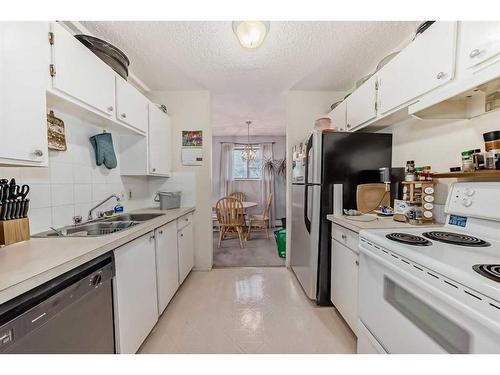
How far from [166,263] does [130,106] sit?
135 cm

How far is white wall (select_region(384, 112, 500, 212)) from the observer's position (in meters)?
1.26

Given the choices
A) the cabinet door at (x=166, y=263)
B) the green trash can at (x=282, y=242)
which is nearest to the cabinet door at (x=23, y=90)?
the cabinet door at (x=166, y=263)

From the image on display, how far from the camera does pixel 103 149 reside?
1855mm

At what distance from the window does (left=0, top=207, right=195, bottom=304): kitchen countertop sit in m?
4.24

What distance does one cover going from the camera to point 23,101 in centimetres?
93

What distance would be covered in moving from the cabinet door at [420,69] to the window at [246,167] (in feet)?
12.7


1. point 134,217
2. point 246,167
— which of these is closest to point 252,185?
point 246,167

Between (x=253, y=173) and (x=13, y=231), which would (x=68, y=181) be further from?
(x=253, y=173)

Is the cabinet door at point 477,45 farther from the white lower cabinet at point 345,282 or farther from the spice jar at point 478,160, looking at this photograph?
the white lower cabinet at point 345,282

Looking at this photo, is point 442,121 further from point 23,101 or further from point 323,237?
point 23,101

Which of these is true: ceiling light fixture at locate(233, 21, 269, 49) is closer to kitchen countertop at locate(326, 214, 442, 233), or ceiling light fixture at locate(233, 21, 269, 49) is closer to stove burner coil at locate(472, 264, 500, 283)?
kitchen countertop at locate(326, 214, 442, 233)

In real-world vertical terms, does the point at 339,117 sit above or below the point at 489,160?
above

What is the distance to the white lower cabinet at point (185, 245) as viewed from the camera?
222cm
